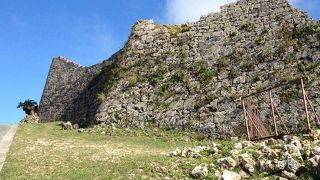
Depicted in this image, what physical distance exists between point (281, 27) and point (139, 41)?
807 cm

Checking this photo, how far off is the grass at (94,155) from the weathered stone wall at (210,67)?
157cm

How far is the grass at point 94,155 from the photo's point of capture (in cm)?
1233

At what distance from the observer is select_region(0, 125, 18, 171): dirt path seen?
15.2m

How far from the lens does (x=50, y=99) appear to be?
35.5m

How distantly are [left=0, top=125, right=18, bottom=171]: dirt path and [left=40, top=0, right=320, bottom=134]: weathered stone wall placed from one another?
14.7 feet

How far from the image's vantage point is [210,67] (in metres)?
23.1

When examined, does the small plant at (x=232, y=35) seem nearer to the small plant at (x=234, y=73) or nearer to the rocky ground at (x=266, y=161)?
the small plant at (x=234, y=73)

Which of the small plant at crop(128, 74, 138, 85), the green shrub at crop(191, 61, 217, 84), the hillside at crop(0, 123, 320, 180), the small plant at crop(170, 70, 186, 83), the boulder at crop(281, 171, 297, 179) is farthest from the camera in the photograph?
the small plant at crop(128, 74, 138, 85)

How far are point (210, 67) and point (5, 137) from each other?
402 inches

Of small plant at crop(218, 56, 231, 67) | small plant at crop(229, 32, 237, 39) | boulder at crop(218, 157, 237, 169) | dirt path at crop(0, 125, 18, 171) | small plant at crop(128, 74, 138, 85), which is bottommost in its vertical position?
boulder at crop(218, 157, 237, 169)

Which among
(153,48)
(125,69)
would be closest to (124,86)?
(125,69)

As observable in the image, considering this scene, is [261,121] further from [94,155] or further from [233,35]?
[233,35]

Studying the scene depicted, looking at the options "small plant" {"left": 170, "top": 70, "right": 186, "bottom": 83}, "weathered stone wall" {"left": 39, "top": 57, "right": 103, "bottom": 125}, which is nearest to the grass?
"small plant" {"left": 170, "top": 70, "right": 186, "bottom": 83}

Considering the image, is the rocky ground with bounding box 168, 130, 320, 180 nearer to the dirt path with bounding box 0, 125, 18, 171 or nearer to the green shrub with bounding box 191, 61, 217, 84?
the dirt path with bounding box 0, 125, 18, 171
